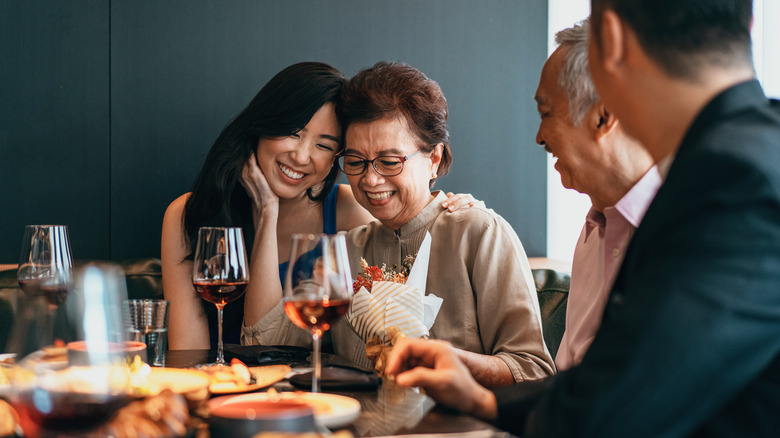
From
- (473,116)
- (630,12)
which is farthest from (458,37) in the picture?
(630,12)

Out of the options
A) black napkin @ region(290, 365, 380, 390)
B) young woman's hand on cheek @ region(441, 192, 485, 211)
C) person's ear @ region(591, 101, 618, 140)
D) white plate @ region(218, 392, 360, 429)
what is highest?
person's ear @ region(591, 101, 618, 140)

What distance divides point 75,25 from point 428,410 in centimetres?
227

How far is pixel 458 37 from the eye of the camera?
3.05 m

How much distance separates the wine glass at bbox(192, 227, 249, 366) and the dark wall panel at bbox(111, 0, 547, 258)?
4.46 ft

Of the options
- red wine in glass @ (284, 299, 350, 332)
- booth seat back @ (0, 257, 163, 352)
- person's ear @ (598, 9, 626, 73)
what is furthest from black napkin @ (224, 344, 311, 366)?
booth seat back @ (0, 257, 163, 352)

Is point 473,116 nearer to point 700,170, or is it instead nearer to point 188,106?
point 188,106

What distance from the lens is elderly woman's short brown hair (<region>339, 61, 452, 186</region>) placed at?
6.75ft

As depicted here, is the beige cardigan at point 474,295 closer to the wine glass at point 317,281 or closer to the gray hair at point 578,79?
the gray hair at point 578,79

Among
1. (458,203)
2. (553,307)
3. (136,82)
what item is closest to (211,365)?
(458,203)

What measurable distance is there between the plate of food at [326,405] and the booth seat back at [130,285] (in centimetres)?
170

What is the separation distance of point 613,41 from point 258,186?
1.64 meters

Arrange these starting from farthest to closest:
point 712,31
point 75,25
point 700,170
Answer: point 75,25, point 712,31, point 700,170

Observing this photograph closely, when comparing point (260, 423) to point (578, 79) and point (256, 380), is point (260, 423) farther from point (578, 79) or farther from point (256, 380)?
point (578, 79)

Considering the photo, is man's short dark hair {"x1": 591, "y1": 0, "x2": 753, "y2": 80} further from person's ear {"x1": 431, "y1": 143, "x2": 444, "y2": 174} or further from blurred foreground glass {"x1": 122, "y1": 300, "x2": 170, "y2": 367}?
person's ear {"x1": 431, "y1": 143, "x2": 444, "y2": 174}
